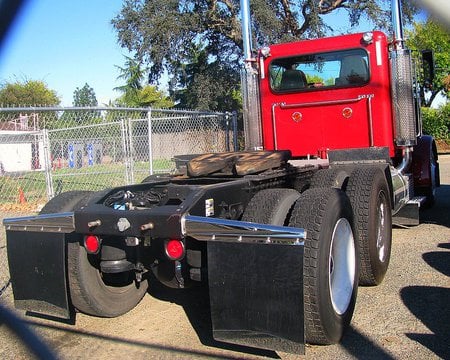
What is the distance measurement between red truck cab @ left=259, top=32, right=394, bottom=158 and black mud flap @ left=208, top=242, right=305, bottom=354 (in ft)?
14.3

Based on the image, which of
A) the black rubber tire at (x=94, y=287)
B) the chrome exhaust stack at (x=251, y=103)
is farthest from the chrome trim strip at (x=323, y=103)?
the black rubber tire at (x=94, y=287)

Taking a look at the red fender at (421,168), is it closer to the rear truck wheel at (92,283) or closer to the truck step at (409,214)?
the truck step at (409,214)

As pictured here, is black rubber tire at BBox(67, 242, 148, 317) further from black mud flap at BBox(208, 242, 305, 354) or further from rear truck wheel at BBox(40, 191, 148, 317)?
black mud flap at BBox(208, 242, 305, 354)

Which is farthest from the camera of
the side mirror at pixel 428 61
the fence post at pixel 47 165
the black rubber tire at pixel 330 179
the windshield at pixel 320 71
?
the fence post at pixel 47 165

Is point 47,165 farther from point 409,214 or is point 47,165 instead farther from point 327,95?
point 409,214

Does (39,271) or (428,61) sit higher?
(428,61)

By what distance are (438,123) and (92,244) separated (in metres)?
26.9

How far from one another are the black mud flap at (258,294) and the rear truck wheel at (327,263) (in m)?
0.29

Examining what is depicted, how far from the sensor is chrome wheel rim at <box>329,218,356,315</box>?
3635mm

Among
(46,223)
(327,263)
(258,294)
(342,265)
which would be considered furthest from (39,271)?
(342,265)

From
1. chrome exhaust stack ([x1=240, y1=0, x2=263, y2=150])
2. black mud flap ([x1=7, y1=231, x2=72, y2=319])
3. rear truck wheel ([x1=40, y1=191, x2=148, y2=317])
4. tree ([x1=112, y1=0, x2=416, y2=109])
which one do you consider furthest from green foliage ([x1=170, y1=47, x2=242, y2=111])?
black mud flap ([x1=7, y1=231, x2=72, y2=319])

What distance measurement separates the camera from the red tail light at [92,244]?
371 centimetres

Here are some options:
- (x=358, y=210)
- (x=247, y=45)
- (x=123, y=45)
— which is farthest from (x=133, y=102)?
(x=358, y=210)

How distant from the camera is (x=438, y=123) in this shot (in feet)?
88.7
